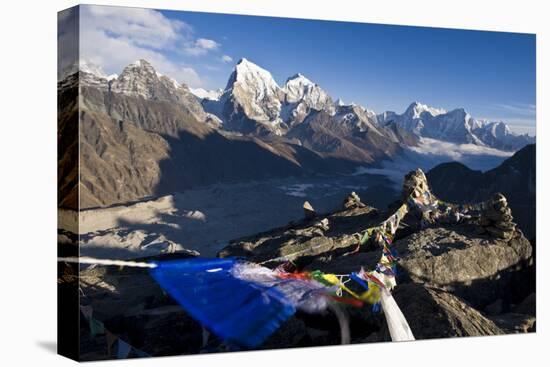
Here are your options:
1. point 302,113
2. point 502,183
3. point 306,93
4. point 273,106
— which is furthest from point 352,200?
point 502,183

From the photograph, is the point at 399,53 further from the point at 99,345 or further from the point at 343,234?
the point at 99,345

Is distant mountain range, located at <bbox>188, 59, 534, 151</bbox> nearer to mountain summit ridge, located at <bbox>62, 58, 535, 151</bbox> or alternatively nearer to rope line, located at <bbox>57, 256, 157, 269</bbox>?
mountain summit ridge, located at <bbox>62, 58, 535, 151</bbox>

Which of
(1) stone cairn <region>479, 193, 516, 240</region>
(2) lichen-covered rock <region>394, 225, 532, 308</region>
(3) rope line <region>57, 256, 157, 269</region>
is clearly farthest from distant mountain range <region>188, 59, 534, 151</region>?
(3) rope line <region>57, 256, 157, 269</region>

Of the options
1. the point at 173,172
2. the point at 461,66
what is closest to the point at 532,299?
the point at 461,66

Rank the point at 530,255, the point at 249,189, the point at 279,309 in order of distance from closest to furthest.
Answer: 1. the point at 279,309
2. the point at 249,189
3. the point at 530,255

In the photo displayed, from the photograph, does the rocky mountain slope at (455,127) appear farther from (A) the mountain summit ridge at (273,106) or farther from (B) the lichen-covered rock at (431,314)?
(B) the lichen-covered rock at (431,314)

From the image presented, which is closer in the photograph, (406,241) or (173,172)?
(173,172)
